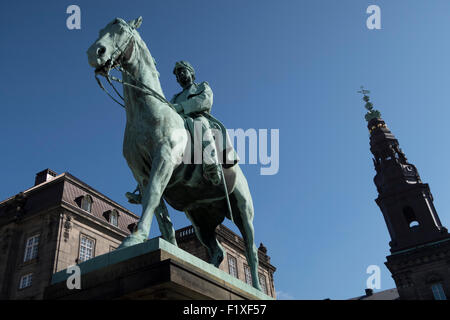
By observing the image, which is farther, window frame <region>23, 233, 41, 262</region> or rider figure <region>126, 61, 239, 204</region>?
window frame <region>23, 233, 41, 262</region>

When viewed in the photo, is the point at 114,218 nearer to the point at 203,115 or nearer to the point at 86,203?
the point at 86,203

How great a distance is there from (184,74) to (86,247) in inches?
1114

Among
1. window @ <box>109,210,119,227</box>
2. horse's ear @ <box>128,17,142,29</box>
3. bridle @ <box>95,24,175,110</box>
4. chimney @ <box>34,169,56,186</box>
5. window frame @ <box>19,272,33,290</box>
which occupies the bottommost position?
bridle @ <box>95,24,175,110</box>

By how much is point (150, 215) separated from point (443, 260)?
6971cm

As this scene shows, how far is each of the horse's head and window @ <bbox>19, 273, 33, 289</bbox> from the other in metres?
29.2

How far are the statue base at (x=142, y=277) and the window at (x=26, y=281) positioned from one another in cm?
2944

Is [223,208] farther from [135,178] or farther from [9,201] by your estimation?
[9,201]

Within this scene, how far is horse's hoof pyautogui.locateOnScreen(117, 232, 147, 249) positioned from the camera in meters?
4.61

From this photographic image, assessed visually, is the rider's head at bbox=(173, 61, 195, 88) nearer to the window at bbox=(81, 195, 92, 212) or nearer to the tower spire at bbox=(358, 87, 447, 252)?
the window at bbox=(81, 195, 92, 212)

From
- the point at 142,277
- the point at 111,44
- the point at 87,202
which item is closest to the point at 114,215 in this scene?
the point at 87,202

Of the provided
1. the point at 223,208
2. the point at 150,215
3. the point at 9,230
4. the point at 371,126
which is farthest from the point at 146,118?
the point at 371,126

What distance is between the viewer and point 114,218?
37.3 meters

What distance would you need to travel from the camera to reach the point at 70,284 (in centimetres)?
445

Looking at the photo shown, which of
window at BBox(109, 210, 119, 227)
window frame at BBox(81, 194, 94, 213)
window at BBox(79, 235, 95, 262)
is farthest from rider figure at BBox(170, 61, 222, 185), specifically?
window at BBox(109, 210, 119, 227)
